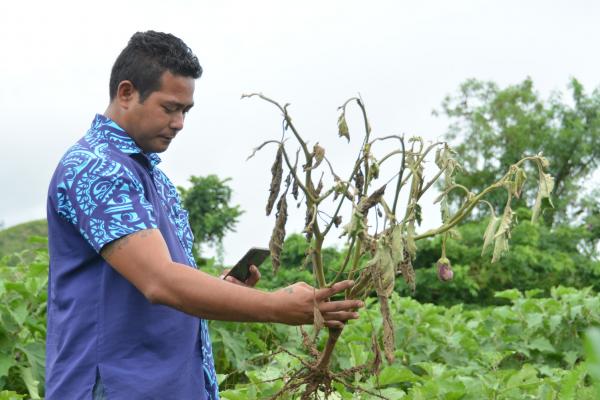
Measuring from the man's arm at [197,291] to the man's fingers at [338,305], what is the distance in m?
0.01

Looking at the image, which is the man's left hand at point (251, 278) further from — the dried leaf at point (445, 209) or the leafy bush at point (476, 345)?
the leafy bush at point (476, 345)

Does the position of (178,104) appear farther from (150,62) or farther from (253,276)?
(253,276)

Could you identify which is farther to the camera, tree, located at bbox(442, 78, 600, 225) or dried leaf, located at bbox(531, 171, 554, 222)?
tree, located at bbox(442, 78, 600, 225)

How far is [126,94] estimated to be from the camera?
8.07 feet

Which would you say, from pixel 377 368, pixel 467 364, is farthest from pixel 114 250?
pixel 467 364

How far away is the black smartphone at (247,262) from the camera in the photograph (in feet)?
8.82

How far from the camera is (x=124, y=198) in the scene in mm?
2283

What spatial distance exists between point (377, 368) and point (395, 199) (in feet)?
1.71

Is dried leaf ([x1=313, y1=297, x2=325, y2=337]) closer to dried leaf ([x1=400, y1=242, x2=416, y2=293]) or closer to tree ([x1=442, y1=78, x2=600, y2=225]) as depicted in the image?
dried leaf ([x1=400, y1=242, x2=416, y2=293])

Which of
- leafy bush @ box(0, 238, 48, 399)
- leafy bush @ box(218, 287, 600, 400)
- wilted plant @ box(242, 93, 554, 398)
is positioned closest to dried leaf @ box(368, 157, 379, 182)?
wilted plant @ box(242, 93, 554, 398)

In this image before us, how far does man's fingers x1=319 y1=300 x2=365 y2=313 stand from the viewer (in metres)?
2.22

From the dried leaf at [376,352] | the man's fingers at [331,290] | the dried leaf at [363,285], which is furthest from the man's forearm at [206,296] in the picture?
the dried leaf at [376,352]

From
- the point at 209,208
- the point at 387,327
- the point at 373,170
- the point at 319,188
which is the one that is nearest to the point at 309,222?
the point at 319,188

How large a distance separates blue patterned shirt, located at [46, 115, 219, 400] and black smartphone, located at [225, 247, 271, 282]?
283 millimetres
